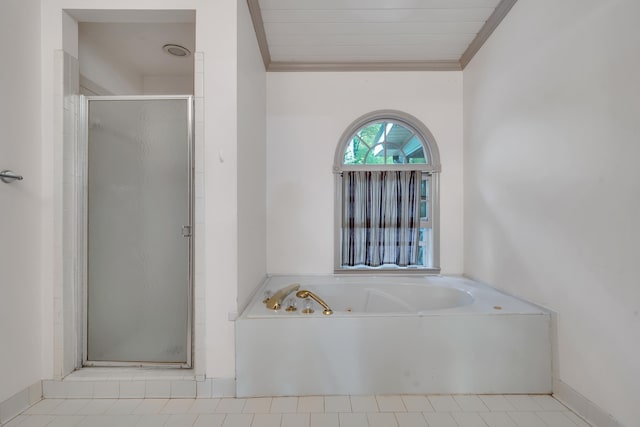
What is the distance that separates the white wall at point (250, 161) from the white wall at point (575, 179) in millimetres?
1758

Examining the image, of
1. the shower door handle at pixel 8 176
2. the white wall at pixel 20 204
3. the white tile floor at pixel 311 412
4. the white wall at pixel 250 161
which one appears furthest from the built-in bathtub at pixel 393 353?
the shower door handle at pixel 8 176

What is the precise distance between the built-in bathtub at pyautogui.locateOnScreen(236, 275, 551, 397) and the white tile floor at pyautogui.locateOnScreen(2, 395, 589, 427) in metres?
0.06

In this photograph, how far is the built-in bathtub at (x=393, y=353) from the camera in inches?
63.7

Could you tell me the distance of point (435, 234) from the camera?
2.65 m

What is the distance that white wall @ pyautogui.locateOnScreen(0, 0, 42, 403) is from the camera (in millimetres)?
1442

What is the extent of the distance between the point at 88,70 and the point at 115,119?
635mm

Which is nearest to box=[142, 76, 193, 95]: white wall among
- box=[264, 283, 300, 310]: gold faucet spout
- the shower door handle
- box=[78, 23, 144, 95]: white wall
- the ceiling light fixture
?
box=[78, 23, 144, 95]: white wall

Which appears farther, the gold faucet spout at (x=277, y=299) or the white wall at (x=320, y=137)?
the white wall at (x=320, y=137)

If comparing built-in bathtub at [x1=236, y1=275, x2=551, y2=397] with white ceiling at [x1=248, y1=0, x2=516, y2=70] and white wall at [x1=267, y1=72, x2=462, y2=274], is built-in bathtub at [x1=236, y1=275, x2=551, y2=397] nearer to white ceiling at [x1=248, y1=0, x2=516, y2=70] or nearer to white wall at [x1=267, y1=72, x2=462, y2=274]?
white wall at [x1=267, y1=72, x2=462, y2=274]

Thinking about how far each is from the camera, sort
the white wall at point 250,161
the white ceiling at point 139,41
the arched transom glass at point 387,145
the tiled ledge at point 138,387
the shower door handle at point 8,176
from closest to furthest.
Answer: the shower door handle at point 8,176, the tiled ledge at point 138,387, the white wall at point 250,161, the white ceiling at point 139,41, the arched transom glass at point 387,145

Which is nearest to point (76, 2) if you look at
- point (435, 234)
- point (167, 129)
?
point (167, 129)

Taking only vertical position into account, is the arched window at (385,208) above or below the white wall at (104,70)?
below

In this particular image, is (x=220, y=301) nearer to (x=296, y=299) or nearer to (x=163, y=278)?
(x=163, y=278)

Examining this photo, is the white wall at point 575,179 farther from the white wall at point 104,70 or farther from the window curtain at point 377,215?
the white wall at point 104,70
